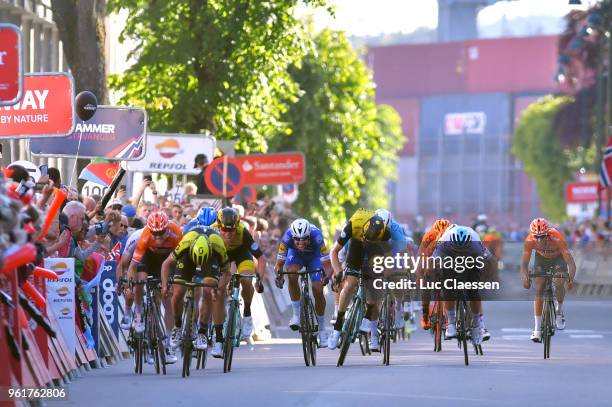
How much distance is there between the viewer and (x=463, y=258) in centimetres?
2077

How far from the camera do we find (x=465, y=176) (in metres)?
189

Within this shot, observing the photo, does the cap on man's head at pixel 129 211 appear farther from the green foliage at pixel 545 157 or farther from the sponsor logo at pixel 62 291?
the green foliage at pixel 545 157

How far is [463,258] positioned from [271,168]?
1476cm

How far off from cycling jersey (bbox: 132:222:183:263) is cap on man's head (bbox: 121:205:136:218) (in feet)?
11.4

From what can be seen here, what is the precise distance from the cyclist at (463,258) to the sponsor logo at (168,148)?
8.33 m

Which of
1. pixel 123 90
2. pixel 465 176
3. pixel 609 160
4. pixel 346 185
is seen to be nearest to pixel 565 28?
pixel 346 185

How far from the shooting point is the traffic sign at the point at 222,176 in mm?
28984

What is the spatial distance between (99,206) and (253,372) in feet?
9.69

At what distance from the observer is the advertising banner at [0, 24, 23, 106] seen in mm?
16266

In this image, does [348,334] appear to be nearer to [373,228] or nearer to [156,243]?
[373,228]

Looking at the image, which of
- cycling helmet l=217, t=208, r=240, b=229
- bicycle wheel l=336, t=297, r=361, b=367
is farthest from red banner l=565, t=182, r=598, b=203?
cycling helmet l=217, t=208, r=240, b=229

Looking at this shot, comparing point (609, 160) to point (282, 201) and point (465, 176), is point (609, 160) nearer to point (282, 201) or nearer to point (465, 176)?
point (282, 201)

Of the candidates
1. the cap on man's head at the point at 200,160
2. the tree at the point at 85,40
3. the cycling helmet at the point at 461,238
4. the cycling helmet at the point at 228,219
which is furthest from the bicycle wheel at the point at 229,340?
the cap on man's head at the point at 200,160

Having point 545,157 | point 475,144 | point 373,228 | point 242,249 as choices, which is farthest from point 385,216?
point 475,144
